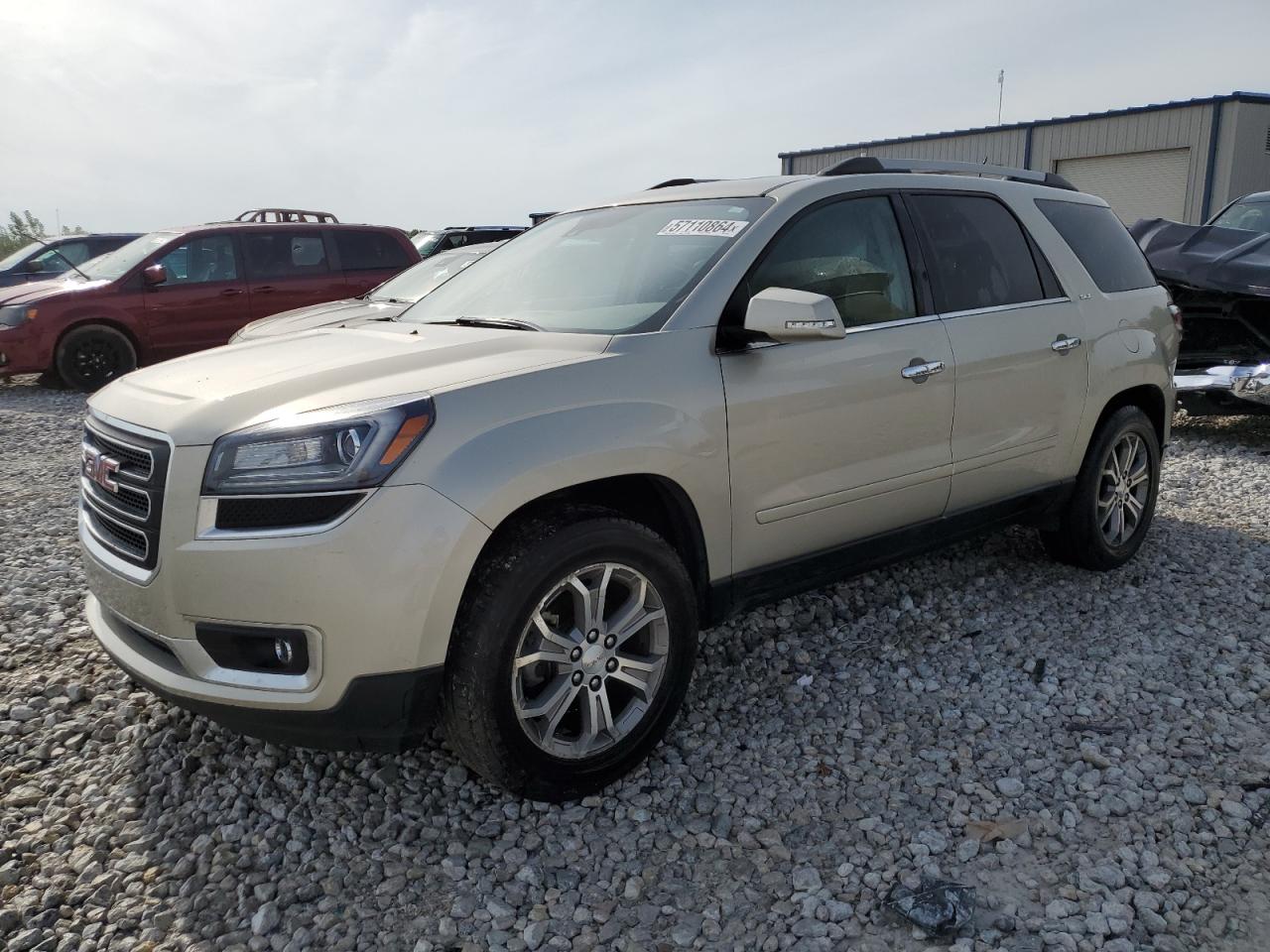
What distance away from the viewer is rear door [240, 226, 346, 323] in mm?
11008

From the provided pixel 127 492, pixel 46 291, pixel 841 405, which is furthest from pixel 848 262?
pixel 46 291

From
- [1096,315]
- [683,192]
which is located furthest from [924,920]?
[1096,315]

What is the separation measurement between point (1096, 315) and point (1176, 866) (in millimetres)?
2602

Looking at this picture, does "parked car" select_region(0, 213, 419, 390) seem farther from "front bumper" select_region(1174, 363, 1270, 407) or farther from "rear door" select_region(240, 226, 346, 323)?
"front bumper" select_region(1174, 363, 1270, 407)

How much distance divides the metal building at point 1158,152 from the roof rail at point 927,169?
1663cm

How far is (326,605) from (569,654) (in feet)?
2.30

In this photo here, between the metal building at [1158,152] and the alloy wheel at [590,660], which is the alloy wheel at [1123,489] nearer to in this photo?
the alloy wheel at [590,660]

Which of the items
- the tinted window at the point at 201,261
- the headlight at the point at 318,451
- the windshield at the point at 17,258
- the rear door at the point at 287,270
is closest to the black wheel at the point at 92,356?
the tinted window at the point at 201,261

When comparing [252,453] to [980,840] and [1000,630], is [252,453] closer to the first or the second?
[980,840]

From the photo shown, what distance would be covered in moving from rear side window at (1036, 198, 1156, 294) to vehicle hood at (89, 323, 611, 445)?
103 inches

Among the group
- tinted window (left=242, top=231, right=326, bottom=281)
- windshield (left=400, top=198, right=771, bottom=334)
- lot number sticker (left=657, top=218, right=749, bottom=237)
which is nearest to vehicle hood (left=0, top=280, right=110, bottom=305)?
tinted window (left=242, top=231, right=326, bottom=281)

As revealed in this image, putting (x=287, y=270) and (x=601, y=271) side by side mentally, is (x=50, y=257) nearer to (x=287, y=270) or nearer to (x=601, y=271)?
(x=287, y=270)

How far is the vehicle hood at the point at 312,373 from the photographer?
2664 mm

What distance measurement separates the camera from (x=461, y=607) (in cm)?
267
